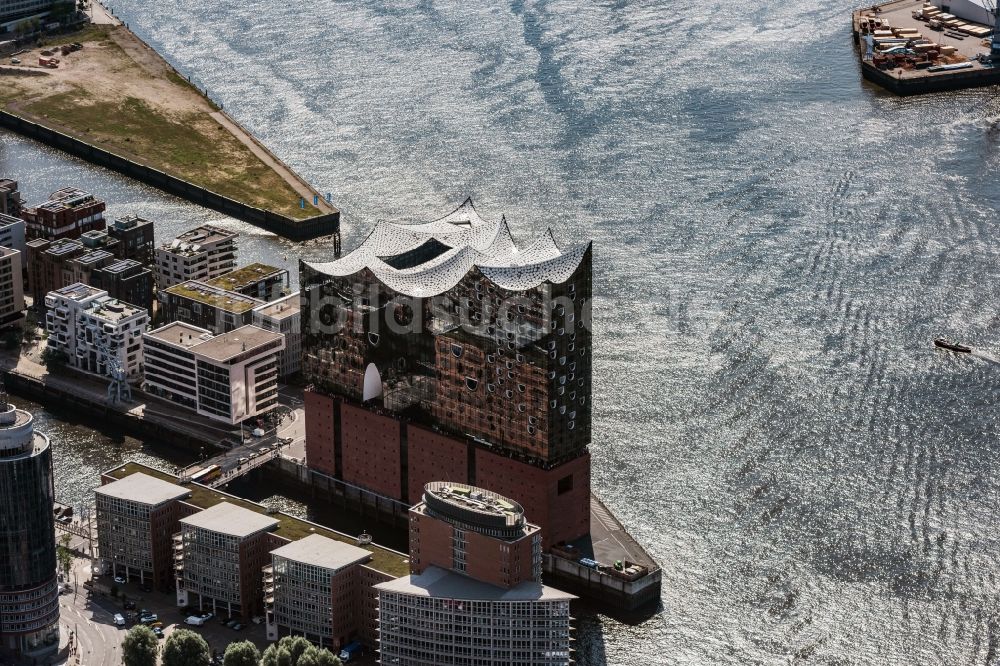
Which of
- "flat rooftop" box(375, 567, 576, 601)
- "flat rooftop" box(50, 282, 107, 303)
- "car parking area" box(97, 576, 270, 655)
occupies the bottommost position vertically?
→ "car parking area" box(97, 576, 270, 655)

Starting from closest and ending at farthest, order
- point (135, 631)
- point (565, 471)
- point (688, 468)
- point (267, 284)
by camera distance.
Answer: point (135, 631) < point (565, 471) < point (688, 468) < point (267, 284)

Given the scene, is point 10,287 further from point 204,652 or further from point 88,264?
point 204,652

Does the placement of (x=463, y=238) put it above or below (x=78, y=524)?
above

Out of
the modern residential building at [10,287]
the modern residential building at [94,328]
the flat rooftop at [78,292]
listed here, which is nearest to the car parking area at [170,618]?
the modern residential building at [94,328]

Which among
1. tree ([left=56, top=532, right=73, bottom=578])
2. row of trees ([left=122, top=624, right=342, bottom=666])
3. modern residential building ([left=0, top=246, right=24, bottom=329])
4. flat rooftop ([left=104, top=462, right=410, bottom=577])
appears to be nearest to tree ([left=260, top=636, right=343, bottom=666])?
row of trees ([left=122, top=624, right=342, bottom=666])

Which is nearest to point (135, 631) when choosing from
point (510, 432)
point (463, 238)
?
point (510, 432)

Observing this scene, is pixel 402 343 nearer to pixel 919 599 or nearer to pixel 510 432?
pixel 510 432

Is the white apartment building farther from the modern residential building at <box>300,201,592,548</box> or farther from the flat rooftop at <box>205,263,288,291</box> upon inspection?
the flat rooftop at <box>205,263,288,291</box>
